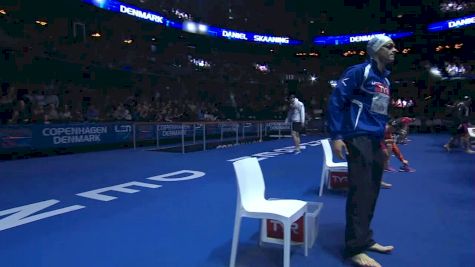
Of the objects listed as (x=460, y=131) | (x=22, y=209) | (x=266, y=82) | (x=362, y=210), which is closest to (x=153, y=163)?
(x=22, y=209)

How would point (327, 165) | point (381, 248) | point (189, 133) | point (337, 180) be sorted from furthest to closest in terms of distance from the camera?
point (189, 133) → point (337, 180) → point (327, 165) → point (381, 248)

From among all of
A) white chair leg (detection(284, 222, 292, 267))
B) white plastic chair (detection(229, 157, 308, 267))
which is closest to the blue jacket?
white plastic chair (detection(229, 157, 308, 267))

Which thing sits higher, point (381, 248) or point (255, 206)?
point (255, 206)

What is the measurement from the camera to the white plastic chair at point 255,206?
2.52 meters

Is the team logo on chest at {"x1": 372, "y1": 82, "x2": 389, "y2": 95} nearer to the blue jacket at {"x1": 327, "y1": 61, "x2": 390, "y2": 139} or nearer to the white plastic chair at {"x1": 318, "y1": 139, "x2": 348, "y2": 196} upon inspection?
the blue jacket at {"x1": 327, "y1": 61, "x2": 390, "y2": 139}

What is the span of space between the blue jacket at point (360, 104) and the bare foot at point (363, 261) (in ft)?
3.22

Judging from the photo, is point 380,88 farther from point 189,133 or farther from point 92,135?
point 189,133

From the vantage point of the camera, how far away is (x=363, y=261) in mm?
2705

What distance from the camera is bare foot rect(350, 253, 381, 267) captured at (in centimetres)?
267

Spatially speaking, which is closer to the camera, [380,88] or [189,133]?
[380,88]

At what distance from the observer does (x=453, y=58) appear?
26.8 m

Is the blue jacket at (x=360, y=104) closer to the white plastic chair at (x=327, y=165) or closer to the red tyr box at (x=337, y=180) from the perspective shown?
the white plastic chair at (x=327, y=165)

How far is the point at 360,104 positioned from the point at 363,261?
1274mm

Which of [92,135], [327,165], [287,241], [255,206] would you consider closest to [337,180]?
[327,165]
